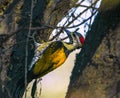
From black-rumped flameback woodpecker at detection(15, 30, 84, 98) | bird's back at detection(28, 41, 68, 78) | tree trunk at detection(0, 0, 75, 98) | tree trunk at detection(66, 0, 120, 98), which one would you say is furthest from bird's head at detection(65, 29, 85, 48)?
tree trunk at detection(66, 0, 120, 98)

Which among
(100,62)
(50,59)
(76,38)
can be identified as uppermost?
(100,62)

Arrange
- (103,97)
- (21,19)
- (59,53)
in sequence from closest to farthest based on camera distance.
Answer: (103,97) → (59,53) → (21,19)

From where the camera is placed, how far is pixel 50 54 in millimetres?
4332

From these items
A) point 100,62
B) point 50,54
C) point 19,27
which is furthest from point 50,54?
point 100,62

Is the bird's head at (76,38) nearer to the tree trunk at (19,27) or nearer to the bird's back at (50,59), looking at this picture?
the bird's back at (50,59)

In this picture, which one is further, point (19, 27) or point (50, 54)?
point (19, 27)

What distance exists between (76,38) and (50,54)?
47 centimetres

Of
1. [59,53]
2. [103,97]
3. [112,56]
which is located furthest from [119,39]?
[59,53]

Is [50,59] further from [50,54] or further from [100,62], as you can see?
[100,62]

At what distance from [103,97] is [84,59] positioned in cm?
23

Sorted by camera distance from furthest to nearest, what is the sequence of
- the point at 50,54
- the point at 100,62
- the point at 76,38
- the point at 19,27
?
the point at 19,27, the point at 50,54, the point at 76,38, the point at 100,62

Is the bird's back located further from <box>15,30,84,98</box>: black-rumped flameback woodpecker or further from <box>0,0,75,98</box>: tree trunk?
<box>0,0,75,98</box>: tree trunk

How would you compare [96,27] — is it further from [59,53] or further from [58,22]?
[58,22]

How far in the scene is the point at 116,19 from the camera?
220 cm
